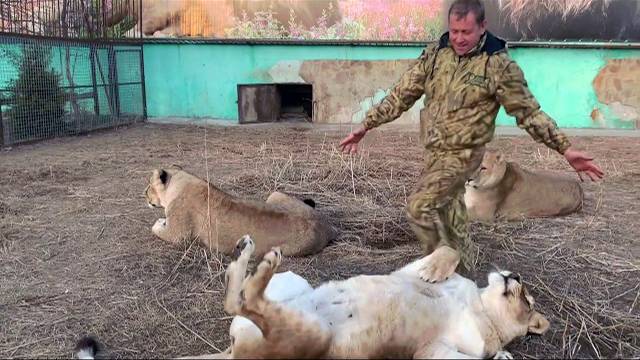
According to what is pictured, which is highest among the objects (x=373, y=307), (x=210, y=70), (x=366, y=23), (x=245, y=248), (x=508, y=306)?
(x=366, y=23)

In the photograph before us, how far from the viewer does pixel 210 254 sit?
218 inches

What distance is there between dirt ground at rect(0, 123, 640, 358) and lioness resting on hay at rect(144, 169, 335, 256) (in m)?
0.16

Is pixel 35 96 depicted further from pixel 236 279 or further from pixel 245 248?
pixel 236 279

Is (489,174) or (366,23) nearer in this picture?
(489,174)

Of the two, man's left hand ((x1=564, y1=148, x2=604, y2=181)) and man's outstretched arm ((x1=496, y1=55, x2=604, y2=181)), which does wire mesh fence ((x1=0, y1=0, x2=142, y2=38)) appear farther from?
man's left hand ((x1=564, y1=148, x2=604, y2=181))

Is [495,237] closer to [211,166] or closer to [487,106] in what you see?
[487,106]

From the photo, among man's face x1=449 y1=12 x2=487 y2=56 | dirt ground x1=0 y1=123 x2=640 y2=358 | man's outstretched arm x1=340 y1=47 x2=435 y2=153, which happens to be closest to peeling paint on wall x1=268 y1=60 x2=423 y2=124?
dirt ground x1=0 y1=123 x2=640 y2=358

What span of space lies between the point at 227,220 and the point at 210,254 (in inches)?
13.4

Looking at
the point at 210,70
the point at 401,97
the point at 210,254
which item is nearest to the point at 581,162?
the point at 401,97

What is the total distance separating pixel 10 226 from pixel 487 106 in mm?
4869

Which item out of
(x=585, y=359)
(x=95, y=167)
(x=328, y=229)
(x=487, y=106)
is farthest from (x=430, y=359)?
(x=95, y=167)

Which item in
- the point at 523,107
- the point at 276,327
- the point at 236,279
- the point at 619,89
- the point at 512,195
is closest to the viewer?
the point at 276,327

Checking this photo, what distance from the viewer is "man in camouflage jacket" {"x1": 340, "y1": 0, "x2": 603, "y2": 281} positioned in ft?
13.4

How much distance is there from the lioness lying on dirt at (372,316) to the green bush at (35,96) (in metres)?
9.24
